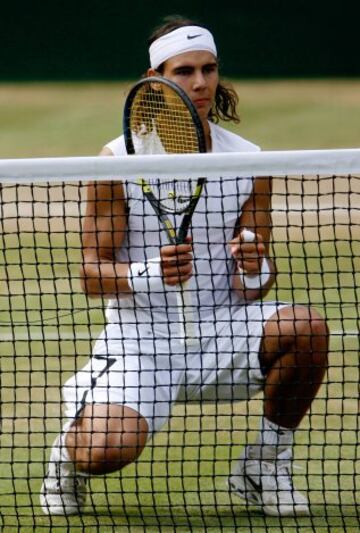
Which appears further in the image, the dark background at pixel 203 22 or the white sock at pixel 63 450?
the dark background at pixel 203 22

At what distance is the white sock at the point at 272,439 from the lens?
5.46m

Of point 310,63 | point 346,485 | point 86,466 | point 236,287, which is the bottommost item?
point 310,63

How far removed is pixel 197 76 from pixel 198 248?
0.65 meters

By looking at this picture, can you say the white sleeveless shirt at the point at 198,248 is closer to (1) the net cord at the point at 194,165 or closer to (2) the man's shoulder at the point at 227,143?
(2) the man's shoulder at the point at 227,143

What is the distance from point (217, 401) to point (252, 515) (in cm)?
44

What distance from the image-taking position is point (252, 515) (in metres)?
5.39

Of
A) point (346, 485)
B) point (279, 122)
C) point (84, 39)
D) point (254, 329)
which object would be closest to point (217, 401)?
point (254, 329)

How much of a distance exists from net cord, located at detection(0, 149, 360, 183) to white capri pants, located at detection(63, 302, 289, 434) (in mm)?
698

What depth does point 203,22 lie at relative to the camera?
1953 cm

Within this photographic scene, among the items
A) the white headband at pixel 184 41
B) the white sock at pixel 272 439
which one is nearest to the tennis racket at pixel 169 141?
the white headband at pixel 184 41

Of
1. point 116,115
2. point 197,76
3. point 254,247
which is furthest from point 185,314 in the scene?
point 116,115

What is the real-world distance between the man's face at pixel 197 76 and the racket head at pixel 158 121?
12cm

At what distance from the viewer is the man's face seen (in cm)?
559

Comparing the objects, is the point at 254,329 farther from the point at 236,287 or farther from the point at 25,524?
the point at 25,524
